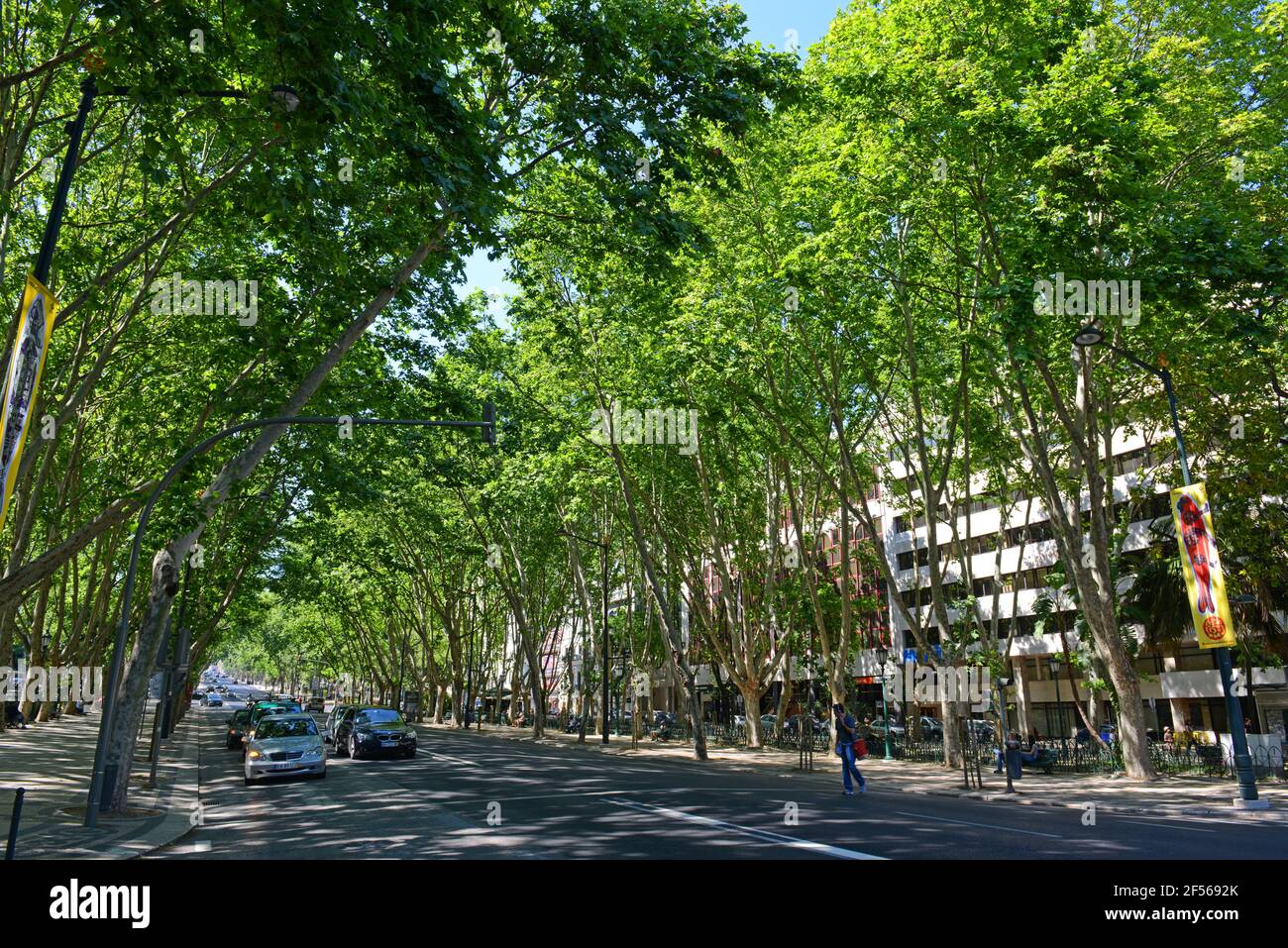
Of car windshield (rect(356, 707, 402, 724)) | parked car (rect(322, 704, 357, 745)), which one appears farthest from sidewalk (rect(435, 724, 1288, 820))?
parked car (rect(322, 704, 357, 745))

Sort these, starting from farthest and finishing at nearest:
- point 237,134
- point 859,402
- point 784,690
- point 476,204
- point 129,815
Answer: point 784,690 < point 859,402 < point 129,815 < point 237,134 < point 476,204

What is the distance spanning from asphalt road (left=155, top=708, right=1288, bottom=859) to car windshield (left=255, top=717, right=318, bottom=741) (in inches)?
49.1

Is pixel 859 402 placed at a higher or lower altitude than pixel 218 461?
higher

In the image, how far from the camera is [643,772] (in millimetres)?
22562

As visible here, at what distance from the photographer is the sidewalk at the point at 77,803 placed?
10852 millimetres

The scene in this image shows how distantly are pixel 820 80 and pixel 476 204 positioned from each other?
41.4 feet

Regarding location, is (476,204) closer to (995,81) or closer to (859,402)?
(995,81)

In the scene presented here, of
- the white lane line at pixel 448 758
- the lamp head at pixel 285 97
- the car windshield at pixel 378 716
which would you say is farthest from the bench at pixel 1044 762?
the lamp head at pixel 285 97

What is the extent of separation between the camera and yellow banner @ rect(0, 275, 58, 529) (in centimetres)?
666

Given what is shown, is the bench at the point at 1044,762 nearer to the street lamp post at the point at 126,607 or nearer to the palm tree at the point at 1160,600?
the palm tree at the point at 1160,600

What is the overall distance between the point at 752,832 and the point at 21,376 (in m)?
9.18

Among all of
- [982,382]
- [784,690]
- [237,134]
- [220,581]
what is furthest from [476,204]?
[220,581]

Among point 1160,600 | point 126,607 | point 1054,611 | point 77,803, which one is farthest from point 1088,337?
point 1054,611

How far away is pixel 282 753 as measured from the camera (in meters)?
19.6
